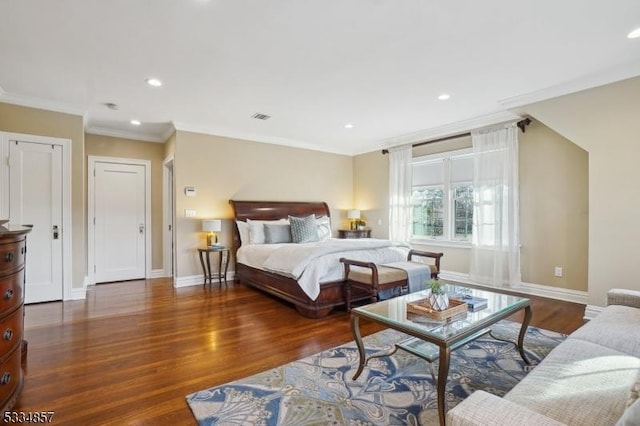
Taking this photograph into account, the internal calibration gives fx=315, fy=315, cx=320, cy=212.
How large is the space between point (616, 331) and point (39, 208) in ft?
19.8

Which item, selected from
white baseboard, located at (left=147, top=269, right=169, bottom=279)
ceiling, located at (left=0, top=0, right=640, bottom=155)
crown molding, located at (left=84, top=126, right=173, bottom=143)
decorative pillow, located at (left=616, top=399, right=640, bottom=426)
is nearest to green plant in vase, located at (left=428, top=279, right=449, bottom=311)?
decorative pillow, located at (left=616, top=399, right=640, bottom=426)

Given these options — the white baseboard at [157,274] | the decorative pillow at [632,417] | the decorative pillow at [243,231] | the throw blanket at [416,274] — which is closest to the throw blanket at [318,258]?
the throw blanket at [416,274]

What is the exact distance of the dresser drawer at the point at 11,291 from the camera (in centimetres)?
178

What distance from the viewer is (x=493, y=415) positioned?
979mm

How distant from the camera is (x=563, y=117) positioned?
3.76m

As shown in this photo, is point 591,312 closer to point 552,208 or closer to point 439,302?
point 552,208

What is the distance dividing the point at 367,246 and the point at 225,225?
2.73 metres

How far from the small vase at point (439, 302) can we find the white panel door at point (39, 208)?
191 inches

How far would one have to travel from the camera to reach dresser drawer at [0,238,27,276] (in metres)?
1.78

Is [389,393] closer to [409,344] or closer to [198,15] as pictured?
[409,344]

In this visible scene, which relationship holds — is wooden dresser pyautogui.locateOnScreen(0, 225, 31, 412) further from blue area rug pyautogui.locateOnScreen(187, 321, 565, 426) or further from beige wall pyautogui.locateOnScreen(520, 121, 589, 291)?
beige wall pyautogui.locateOnScreen(520, 121, 589, 291)

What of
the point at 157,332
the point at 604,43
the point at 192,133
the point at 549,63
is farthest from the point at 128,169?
the point at 604,43

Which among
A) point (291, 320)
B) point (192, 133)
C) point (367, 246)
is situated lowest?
Answer: point (291, 320)

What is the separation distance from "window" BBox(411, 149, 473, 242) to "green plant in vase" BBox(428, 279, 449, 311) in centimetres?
362
